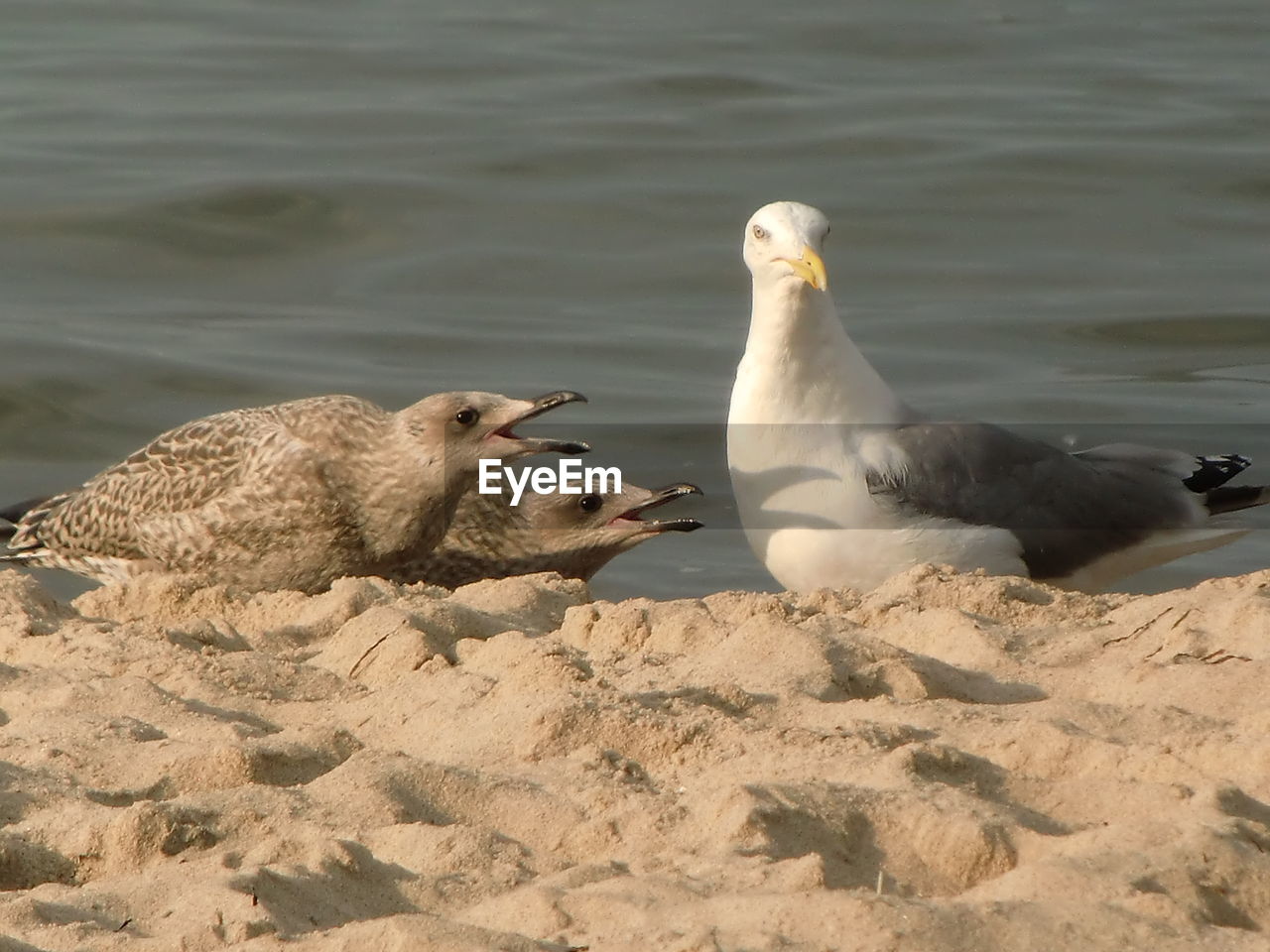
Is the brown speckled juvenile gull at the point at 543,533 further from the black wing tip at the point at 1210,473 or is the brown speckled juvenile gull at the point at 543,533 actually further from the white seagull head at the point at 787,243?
the black wing tip at the point at 1210,473

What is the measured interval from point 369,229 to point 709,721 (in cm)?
1035

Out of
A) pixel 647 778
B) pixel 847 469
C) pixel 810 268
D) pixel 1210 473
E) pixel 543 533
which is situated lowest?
pixel 543 533

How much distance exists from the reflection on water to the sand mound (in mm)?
4196

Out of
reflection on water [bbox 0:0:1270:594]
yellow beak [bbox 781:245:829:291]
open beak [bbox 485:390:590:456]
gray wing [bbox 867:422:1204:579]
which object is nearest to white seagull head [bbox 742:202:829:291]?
yellow beak [bbox 781:245:829:291]

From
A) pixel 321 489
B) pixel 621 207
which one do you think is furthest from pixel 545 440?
pixel 621 207

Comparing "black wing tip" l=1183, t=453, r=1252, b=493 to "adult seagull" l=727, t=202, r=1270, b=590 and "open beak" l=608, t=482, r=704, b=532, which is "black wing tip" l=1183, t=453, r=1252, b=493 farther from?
"open beak" l=608, t=482, r=704, b=532

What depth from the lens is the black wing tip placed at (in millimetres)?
8094

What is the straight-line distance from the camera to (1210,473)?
26.7 ft

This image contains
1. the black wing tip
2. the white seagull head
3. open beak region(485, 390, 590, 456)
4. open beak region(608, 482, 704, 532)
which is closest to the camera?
open beak region(485, 390, 590, 456)

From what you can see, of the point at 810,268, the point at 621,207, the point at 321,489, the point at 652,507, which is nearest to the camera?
the point at 321,489

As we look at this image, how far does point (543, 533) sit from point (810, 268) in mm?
1456

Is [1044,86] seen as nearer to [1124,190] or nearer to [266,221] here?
[1124,190]

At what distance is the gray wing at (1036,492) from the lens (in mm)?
7391

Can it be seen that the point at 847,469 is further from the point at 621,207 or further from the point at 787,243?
the point at 621,207
